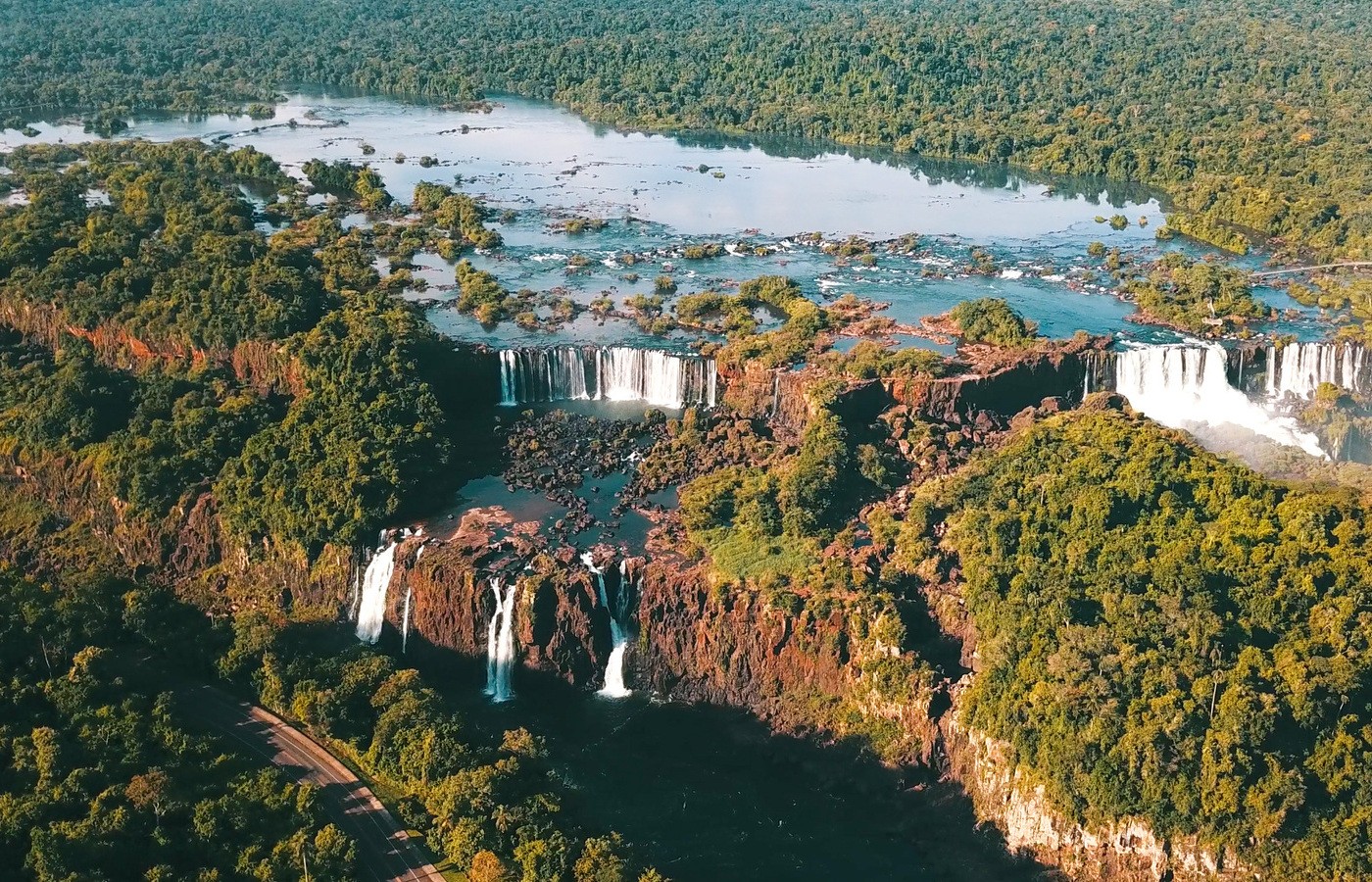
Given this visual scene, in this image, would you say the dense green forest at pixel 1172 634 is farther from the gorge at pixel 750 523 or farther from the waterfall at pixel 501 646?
the waterfall at pixel 501 646

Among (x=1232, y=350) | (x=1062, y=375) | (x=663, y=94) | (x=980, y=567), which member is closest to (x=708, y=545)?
(x=980, y=567)

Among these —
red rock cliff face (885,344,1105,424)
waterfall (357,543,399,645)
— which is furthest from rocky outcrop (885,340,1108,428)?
waterfall (357,543,399,645)

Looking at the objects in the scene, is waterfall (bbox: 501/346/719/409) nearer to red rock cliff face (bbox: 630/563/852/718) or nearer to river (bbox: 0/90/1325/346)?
river (bbox: 0/90/1325/346)

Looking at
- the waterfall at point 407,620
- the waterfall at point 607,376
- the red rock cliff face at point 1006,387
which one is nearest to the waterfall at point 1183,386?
the red rock cliff face at point 1006,387

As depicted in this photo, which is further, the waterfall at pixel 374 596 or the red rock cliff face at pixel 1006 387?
the red rock cliff face at pixel 1006 387

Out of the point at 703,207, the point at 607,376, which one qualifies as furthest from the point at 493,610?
the point at 703,207

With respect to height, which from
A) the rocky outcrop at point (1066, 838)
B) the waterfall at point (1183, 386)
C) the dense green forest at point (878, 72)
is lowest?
the rocky outcrop at point (1066, 838)
